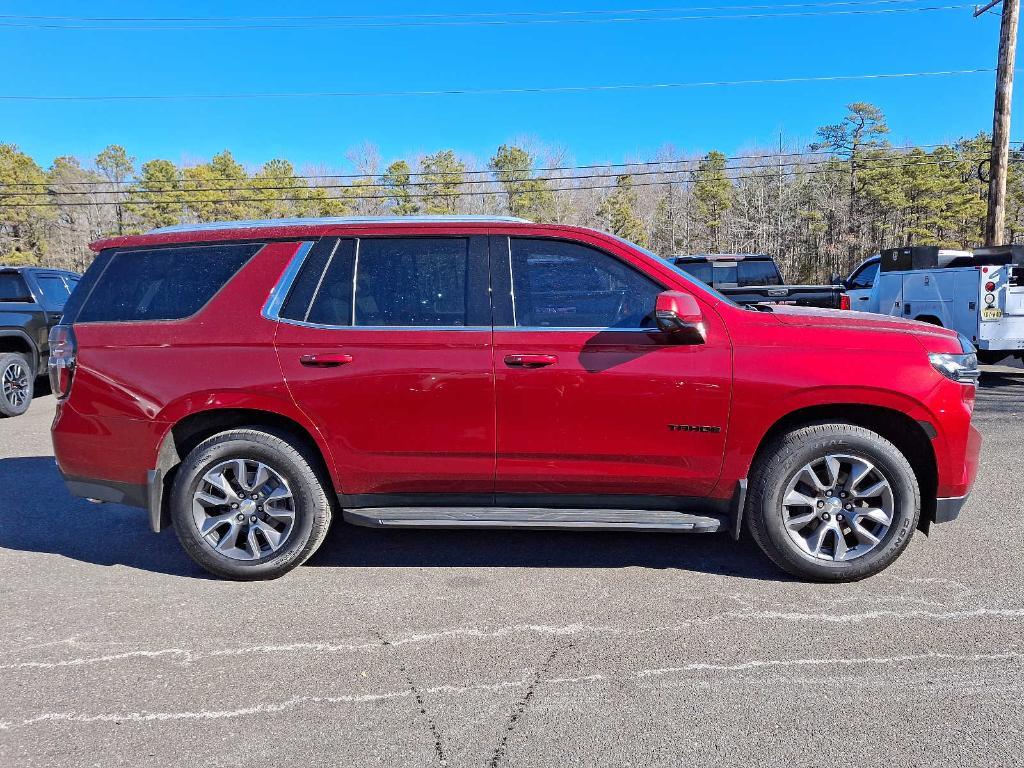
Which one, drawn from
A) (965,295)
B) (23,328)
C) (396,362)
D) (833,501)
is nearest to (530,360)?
(396,362)

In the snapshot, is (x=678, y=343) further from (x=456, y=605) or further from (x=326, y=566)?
(x=326, y=566)

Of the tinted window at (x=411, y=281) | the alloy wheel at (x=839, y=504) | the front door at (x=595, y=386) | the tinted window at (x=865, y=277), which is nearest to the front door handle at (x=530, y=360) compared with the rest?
the front door at (x=595, y=386)

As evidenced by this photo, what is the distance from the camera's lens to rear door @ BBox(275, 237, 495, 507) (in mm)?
3564

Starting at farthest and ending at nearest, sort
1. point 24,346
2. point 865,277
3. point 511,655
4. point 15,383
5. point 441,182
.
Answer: point 441,182
point 865,277
point 24,346
point 15,383
point 511,655

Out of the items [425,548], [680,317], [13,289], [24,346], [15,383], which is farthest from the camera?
[13,289]

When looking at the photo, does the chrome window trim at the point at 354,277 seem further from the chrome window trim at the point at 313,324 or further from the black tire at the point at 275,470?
the black tire at the point at 275,470

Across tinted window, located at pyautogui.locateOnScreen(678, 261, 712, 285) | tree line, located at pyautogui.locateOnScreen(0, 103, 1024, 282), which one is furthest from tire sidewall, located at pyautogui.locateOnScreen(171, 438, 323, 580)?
tree line, located at pyautogui.locateOnScreen(0, 103, 1024, 282)

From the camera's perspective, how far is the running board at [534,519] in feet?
11.5

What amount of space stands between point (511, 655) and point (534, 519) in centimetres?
76

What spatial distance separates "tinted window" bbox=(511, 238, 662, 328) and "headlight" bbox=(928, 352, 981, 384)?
4.65 ft

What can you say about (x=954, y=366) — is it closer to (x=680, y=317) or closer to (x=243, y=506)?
(x=680, y=317)

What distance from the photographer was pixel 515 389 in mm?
3531

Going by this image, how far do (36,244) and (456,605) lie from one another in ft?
225

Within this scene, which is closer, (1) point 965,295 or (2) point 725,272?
(1) point 965,295
